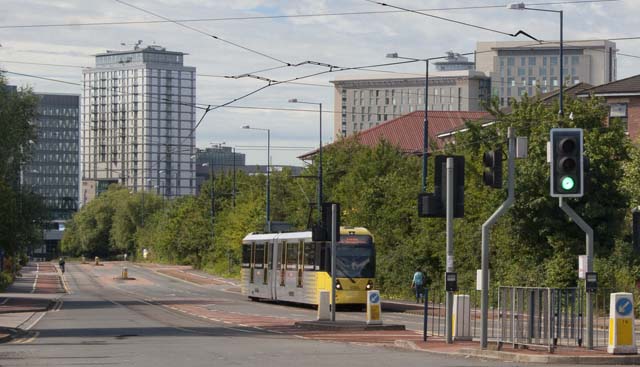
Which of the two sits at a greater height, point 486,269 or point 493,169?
point 493,169

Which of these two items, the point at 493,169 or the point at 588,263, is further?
the point at 493,169

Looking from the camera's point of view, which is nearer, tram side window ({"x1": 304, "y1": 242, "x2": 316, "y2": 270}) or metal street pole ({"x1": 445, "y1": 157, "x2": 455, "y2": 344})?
metal street pole ({"x1": 445, "y1": 157, "x2": 455, "y2": 344})

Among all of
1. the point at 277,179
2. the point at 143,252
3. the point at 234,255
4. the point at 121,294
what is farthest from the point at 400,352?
the point at 143,252

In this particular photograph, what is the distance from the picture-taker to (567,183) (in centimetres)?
2170

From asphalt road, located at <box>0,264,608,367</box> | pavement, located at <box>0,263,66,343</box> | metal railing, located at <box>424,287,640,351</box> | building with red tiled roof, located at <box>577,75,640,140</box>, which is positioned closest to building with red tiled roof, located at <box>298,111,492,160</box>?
pavement, located at <box>0,263,66,343</box>

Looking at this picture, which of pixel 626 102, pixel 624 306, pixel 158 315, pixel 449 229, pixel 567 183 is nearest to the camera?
pixel 567 183

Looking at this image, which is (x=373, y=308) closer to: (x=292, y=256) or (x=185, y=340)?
(x=185, y=340)

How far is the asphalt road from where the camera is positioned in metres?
21.8

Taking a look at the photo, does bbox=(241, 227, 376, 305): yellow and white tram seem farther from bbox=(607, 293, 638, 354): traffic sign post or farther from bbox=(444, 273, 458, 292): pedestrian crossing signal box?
bbox=(607, 293, 638, 354): traffic sign post

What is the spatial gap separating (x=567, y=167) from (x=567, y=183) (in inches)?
11.4

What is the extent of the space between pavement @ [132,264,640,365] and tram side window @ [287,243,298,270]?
365cm

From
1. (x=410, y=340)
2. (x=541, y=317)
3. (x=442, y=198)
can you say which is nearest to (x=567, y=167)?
(x=541, y=317)

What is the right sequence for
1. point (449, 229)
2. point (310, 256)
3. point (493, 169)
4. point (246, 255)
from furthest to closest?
1. point (246, 255)
2. point (310, 256)
3. point (449, 229)
4. point (493, 169)

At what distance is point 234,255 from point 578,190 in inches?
2906
